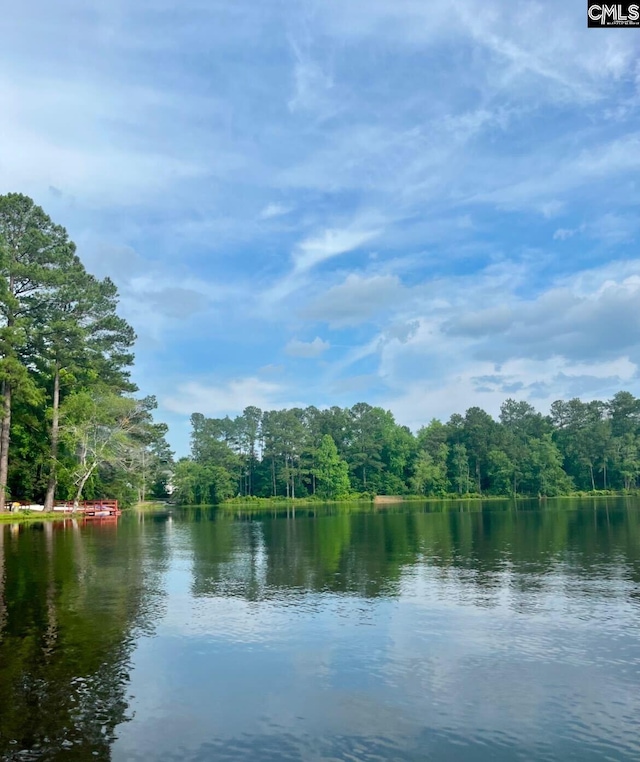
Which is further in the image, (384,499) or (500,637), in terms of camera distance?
(384,499)

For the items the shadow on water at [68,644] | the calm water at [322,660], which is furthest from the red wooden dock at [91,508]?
the calm water at [322,660]

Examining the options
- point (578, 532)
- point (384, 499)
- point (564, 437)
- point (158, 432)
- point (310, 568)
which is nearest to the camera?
point (310, 568)

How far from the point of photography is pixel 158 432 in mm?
73438

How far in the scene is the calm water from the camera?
375 inches

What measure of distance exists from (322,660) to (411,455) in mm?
123623

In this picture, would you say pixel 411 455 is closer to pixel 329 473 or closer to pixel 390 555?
pixel 329 473

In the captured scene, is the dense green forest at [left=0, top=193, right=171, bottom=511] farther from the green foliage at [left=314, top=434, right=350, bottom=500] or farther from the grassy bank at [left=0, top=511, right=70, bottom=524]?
the green foliage at [left=314, top=434, right=350, bottom=500]

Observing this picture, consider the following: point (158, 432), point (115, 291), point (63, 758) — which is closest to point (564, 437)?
point (158, 432)

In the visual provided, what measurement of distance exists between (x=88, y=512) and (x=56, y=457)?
7540 mm

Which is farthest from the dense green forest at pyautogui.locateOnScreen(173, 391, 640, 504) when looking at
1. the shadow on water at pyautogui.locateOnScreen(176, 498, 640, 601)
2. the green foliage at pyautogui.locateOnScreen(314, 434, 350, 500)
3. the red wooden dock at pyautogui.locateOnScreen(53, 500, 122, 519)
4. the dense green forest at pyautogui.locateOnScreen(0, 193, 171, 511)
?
the shadow on water at pyautogui.locateOnScreen(176, 498, 640, 601)

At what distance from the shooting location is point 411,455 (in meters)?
135

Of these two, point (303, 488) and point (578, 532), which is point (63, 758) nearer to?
point (578, 532)

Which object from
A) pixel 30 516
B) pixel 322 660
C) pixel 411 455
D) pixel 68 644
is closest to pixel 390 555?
pixel 322 660

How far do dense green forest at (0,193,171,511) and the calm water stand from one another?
30797mm
